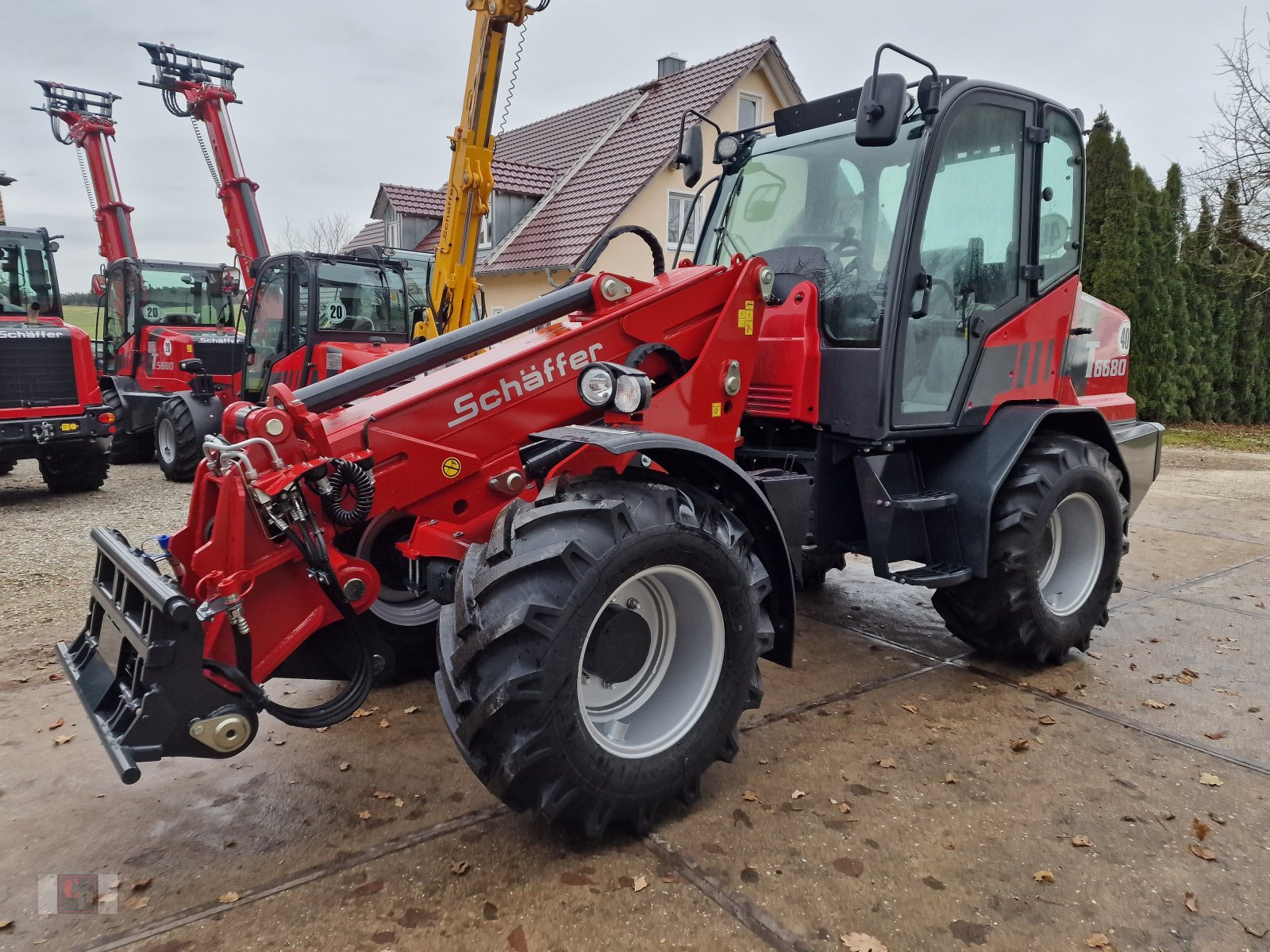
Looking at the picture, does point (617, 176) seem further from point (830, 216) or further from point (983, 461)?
point (983, 461)

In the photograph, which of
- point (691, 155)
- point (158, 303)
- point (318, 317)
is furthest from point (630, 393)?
point (158, 303)

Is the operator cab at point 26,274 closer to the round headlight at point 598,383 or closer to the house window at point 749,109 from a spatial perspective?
the round headlight at point 598,383

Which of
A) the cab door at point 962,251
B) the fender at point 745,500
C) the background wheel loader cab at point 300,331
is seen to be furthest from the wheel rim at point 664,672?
the background wheel loader cab at point 300,331

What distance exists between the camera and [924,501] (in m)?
4.04

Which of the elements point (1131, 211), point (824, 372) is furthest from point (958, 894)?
point (1131, 211)

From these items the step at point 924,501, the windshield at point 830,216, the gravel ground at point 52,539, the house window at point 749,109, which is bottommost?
the gravel ground at point 52,539

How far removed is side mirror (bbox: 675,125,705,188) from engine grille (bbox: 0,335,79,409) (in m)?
7.05

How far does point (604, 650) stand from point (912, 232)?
2255 millimetres

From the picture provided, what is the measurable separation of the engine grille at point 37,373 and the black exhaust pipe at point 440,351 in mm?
6987

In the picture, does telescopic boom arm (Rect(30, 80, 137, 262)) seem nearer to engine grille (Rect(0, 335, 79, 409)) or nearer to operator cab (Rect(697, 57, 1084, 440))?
engine grille (Rect(0, 335, 79, 409))

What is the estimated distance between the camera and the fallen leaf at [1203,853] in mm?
2816

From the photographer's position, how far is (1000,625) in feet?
13.9

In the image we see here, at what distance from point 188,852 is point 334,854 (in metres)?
0.45

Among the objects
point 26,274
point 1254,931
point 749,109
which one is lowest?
point 1254,931
